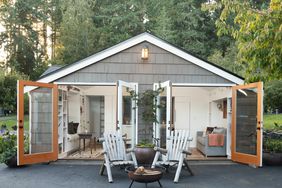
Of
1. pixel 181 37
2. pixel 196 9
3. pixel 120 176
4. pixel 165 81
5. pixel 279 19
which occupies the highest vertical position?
pixel 196 9

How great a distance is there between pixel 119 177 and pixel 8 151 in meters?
2.77

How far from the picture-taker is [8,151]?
696cm

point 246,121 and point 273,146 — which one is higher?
point 246,121

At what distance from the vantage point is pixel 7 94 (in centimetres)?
1892

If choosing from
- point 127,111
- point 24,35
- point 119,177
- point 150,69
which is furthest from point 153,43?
point 24,35

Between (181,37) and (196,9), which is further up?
(196,9)

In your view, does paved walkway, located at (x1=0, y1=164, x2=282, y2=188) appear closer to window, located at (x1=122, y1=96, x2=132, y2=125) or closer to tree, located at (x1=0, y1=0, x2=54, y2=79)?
window, located at (x1=122, y1=96, x2=132, y2=125)

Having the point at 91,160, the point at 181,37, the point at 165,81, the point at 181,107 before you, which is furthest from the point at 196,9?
the point at 91,160

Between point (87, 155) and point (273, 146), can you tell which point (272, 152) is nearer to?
point (273, 146)

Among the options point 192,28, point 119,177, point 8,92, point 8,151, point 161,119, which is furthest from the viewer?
point 192,28

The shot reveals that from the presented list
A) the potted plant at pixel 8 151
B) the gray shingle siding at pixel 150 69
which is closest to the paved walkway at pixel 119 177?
the potted plant at pixel 8 151

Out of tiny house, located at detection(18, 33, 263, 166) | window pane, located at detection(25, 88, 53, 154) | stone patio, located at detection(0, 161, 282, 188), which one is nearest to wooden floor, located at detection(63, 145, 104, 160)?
tiny house, located at detection(18, 33, 263, 166)

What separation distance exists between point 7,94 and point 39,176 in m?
14.3

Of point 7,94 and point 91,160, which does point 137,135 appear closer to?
point 91,160
